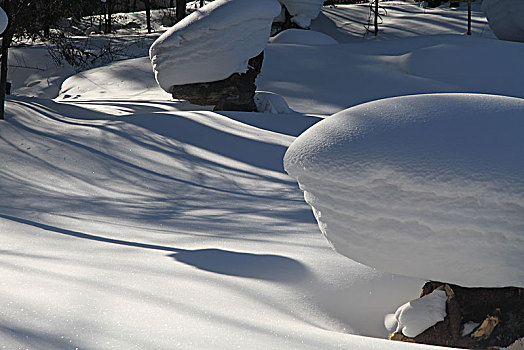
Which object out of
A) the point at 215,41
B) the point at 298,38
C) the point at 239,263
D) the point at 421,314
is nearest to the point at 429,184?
the point at 421,314

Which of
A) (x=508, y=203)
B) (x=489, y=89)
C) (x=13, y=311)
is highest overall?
(x=508, y=203)

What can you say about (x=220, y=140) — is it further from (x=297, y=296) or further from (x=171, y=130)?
(x=297, y=296)

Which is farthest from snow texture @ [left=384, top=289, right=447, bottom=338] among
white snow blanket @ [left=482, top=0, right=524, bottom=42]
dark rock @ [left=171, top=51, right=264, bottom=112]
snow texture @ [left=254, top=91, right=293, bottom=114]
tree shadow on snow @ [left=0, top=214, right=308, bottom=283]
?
white snow blanket @ [left=482, top=0, right=524, bottom=42]

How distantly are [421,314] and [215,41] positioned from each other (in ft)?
15.7

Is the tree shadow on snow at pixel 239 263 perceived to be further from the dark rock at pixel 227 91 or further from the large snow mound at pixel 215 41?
the dark rock at pixel 227 91

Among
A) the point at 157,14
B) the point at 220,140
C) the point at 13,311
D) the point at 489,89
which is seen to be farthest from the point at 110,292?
the point at 157,14

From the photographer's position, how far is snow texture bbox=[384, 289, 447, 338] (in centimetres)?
188

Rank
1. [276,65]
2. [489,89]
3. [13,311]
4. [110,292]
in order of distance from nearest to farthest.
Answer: [13,311] < [110,292] < [489,89] < [276,65]

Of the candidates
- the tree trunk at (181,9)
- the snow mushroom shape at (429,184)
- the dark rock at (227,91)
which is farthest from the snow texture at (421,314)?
the tree trunk at (181,9)

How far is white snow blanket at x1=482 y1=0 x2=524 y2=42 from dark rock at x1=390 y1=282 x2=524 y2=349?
29.6 ft

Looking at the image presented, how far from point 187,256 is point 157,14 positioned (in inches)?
701

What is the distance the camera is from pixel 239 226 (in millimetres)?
3041

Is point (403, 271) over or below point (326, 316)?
over

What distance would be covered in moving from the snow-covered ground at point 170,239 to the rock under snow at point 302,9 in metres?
5.72
